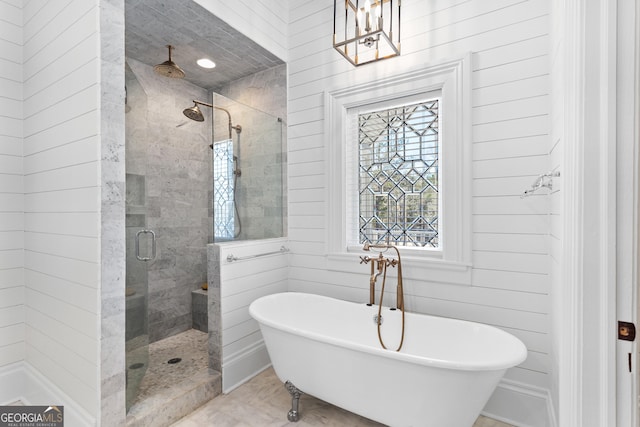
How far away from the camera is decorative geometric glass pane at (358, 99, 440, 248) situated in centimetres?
226

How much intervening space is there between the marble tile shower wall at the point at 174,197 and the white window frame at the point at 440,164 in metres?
1.52

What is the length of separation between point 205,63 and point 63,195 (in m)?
1.68

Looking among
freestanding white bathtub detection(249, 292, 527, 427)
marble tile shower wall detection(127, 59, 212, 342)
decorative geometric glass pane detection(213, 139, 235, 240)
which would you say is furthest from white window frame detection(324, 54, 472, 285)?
marble tile shower wall detection(127, 59, 212, 342)

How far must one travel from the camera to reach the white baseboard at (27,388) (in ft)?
6.11

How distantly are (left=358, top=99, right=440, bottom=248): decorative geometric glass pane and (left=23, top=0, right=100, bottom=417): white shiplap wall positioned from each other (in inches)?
70.1

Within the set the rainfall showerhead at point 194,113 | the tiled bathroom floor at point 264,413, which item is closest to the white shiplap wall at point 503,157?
the tiled bathroom floor at point 264,413

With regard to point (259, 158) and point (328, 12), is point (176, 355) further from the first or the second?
point (328, 12)

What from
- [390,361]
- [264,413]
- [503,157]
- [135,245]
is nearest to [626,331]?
[390,361]

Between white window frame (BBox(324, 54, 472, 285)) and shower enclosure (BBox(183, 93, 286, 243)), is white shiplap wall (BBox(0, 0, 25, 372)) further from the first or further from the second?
white window frame (BBox(324, 54, 472, 285))

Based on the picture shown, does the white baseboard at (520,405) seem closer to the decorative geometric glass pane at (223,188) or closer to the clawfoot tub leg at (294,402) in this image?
the clawfoot tub leg at (294,402)

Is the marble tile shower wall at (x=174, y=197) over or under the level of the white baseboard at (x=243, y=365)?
over

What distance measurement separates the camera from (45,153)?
1.98 m

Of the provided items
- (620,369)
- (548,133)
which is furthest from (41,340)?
(548,133)

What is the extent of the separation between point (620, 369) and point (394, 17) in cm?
240
